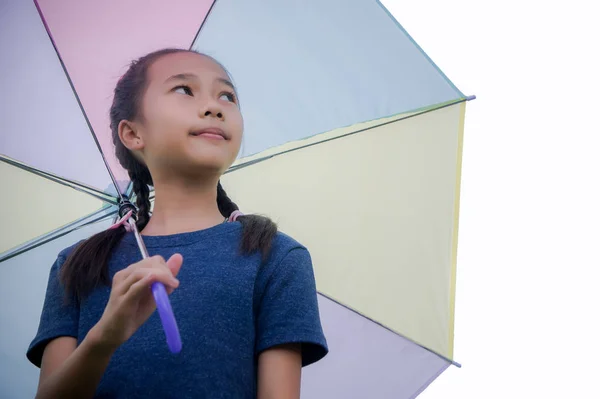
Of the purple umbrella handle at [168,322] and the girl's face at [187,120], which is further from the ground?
the girl's face at [187,120]

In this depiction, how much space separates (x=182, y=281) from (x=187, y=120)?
334 mm

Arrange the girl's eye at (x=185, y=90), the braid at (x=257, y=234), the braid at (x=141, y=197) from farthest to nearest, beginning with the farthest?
1. the braid at (x=141, y=197)
2. the girl's eye at (x=185, y=90)
3. the braid at (x=257, y=234)

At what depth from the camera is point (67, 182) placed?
5.75ft

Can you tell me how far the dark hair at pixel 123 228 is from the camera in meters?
1.46

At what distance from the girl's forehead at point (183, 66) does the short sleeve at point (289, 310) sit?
0.46 metres

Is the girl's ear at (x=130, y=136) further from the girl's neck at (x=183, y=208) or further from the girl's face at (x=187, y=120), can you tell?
the girl's neck at (x=183, y=208)

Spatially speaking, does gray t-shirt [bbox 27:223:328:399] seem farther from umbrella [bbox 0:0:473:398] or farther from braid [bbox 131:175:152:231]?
umbrella [bbox 0:0:473:398]

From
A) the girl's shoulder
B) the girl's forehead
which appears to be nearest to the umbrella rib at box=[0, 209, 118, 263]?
the girl's forehead

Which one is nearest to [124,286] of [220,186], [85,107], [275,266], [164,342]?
[164,342]

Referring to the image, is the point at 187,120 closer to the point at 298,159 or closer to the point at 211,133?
the point at 211,133

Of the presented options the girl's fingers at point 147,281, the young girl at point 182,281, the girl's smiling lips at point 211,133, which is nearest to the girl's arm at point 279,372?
the young girl at point 182,281

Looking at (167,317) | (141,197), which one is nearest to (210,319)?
(167,317)

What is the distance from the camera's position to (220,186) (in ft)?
5.68

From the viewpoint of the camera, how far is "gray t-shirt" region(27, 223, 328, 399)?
4.14 feet
